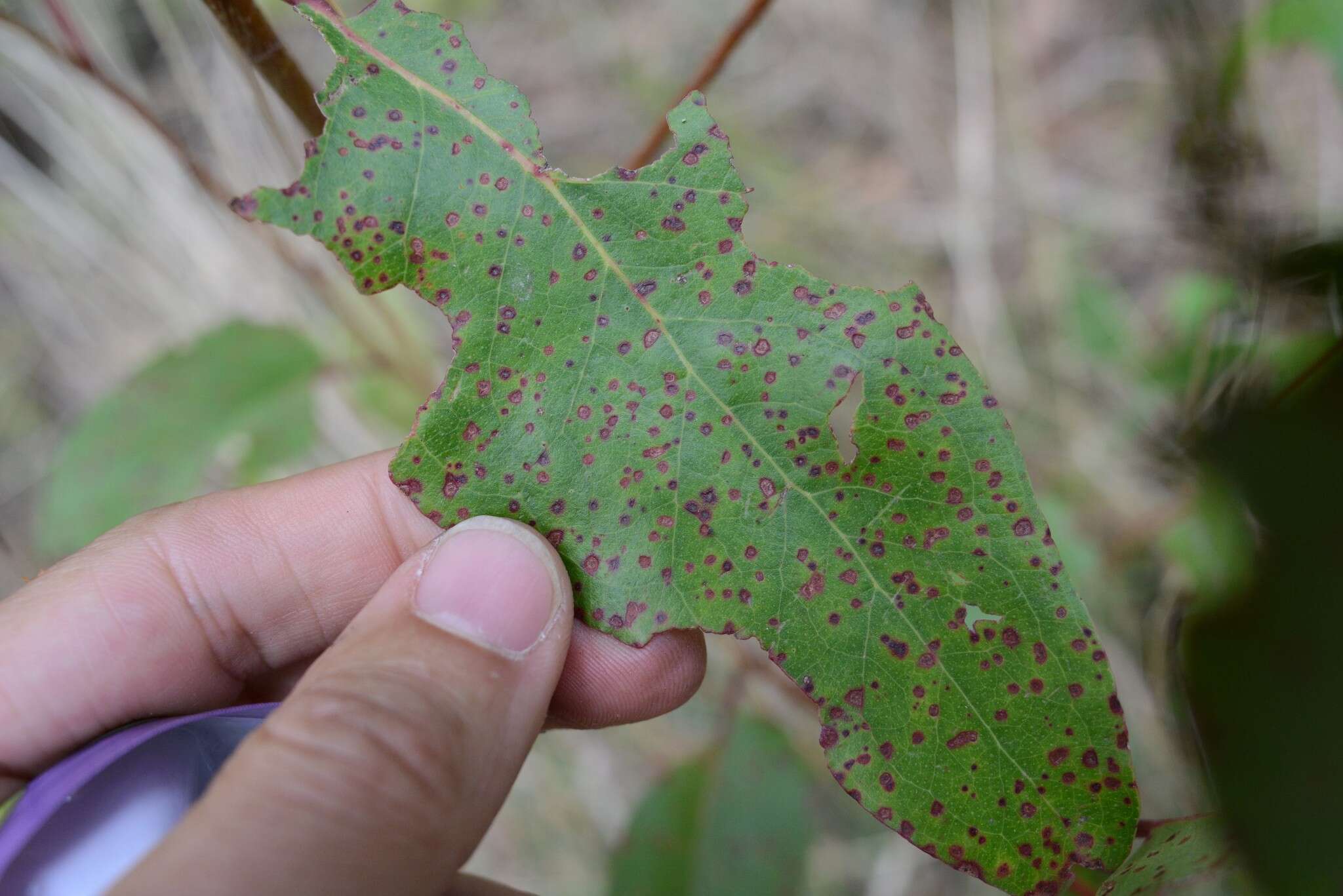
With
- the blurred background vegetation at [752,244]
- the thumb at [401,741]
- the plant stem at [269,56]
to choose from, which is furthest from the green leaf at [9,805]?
the plant stem at [269,56]

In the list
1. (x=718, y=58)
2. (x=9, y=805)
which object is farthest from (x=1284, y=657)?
(x=9, y=805)

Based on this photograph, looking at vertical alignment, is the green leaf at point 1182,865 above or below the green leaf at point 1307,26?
below

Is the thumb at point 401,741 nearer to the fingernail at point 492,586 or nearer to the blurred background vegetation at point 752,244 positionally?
the fingernail at point 492,586

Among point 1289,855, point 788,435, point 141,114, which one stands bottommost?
point 788,435

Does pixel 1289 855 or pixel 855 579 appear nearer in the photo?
pixel 1289 855

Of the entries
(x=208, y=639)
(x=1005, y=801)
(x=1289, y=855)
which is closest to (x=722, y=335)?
(x=1005, y=801)

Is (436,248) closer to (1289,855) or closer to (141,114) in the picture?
(141,114)

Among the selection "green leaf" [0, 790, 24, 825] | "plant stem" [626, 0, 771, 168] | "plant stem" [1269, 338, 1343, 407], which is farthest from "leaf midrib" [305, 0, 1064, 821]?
"green leaf" [0, 790, 24, 825]
